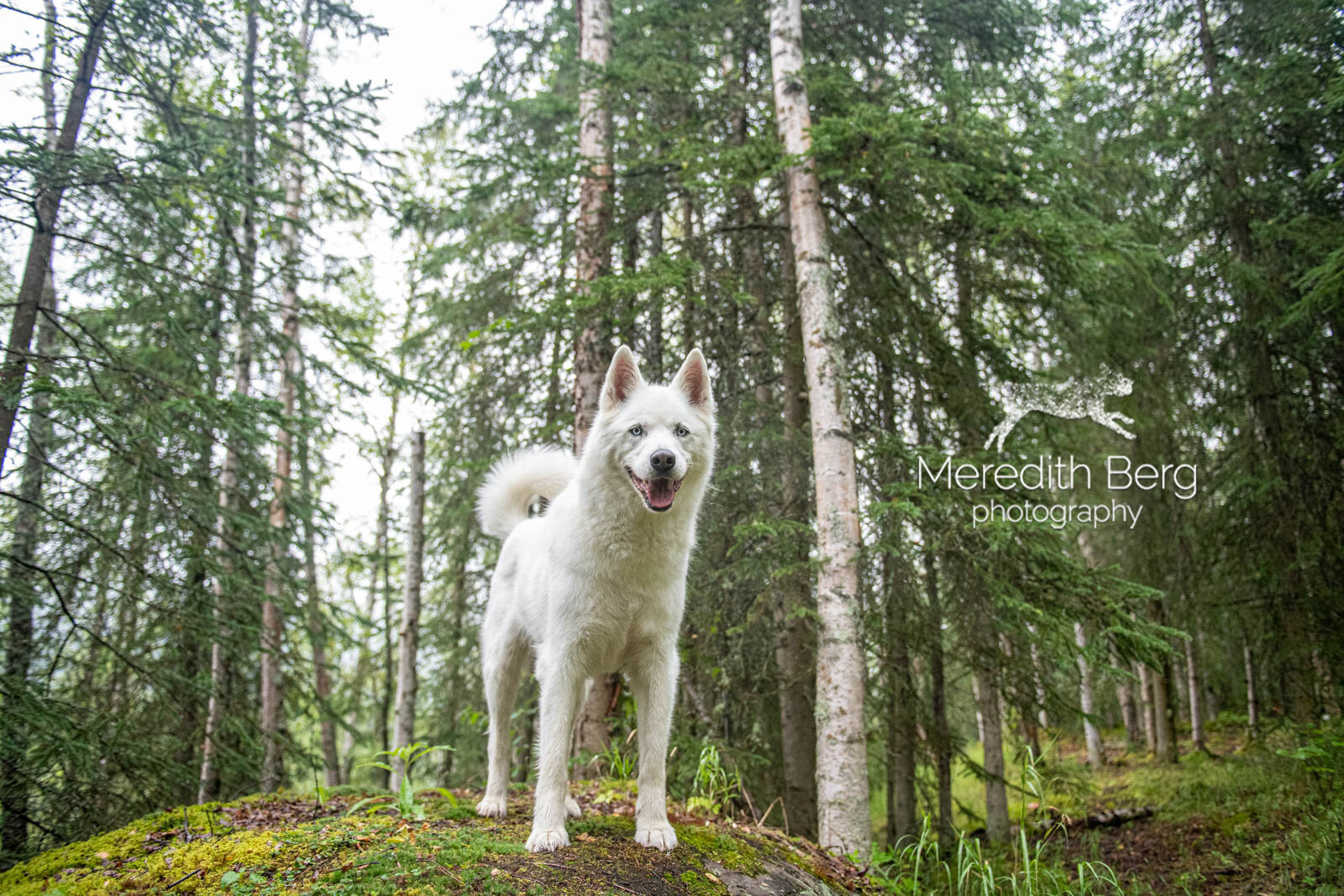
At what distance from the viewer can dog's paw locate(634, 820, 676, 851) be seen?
337 cm

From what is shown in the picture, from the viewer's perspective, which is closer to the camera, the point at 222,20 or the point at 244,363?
the point at 222,20

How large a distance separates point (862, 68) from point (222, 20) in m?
7.27

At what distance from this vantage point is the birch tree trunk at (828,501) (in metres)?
5.54

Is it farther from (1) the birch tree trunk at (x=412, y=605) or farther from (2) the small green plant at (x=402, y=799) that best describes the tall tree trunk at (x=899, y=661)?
(1) the birch tree trunk at (x=412, y=605)

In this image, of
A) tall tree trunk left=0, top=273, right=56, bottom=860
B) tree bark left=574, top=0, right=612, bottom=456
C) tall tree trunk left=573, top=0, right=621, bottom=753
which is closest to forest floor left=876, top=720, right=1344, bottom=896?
tall tree trunk left=573, top=0, right=621, bottom=753

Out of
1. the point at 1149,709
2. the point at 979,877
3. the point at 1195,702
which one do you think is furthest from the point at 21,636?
the point at 1149,709

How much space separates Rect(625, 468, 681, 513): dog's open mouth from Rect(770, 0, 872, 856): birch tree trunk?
2898mm

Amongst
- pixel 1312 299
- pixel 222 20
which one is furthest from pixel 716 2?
pixel 1312 299

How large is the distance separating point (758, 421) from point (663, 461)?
5919 millimetres

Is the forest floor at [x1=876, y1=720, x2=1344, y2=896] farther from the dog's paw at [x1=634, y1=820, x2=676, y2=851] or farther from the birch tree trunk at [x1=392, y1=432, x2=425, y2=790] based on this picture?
the birch tree trunk at [x1=392, y1=432, x2=425, y2=790]

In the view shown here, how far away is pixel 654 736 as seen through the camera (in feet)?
11.6

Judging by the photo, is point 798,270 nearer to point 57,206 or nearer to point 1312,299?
point 1312,299

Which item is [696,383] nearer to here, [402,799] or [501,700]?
[501,700]

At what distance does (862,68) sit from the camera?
31.2 ft
